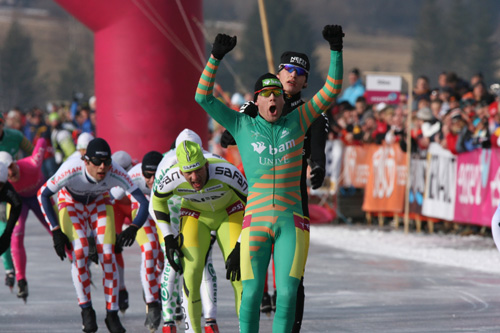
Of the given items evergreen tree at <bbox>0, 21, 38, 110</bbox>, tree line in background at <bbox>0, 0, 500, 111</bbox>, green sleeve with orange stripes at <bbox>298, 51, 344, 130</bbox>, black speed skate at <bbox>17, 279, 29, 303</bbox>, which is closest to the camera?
green sleeve with orange stripes at <bbox>298, 51, 344, 130</bbox>

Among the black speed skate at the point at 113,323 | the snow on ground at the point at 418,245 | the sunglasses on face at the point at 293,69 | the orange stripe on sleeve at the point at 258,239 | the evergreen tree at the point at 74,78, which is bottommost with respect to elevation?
the black speed skate at the point at 113,323

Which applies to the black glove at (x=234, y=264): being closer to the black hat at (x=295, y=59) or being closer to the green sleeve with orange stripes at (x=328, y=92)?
the green sleeve with orange stripes at (x=328, y=92)

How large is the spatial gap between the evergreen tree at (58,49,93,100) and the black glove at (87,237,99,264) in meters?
64.9

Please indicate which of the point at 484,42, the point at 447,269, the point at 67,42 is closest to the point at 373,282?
the point at 447,269

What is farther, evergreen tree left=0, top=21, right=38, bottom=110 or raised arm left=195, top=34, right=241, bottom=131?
evergreen tree left=0, top=21, right=38, bottom=110

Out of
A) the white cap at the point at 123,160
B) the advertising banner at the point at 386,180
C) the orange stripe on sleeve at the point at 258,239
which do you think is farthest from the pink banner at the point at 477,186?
the orange stripe on sleeve at the point at 258,239

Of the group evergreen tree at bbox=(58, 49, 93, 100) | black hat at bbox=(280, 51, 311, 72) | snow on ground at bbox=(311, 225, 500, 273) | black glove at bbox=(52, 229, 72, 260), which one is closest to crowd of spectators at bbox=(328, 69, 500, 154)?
snow on ground at bbox=(311, 225, 500, 273)

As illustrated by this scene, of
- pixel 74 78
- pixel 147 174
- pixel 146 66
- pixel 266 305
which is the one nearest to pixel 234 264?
pixel 266 305

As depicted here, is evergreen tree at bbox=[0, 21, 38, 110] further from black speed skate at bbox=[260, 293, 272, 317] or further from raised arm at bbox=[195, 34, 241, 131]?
raised arm at bbox=[195, 34, 241, 131]

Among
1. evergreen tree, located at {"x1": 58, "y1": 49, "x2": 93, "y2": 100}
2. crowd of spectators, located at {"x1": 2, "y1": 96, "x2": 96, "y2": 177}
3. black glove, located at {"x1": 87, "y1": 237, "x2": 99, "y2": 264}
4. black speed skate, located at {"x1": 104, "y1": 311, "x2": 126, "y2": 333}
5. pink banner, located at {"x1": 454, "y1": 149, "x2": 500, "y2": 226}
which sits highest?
evergreen tree, located at {"x1": 58, "y1": 49, "x2": 93, "y2": 100}

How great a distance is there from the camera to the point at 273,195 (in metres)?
6.14

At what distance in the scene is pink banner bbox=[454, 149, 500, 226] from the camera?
13156 millimetres

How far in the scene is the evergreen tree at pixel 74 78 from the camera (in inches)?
2879

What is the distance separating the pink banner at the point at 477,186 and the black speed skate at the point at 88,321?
6828 mm
